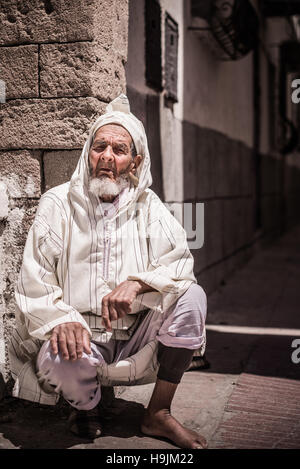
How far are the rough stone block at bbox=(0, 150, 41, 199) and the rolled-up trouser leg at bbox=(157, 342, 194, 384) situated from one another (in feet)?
3.77

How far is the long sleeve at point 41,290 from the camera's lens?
2.85m

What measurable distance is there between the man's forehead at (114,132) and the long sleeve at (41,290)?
528mm

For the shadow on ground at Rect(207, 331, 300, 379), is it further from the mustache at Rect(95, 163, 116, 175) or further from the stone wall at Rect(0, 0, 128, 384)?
the mustache at Rect(95, 163, 116, 175)

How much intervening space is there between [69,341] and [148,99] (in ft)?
7.63

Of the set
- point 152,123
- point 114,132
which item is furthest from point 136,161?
point 152,123

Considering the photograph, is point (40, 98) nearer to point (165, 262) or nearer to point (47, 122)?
point (47, 122)

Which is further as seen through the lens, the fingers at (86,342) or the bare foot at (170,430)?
the bare foot at (170,430)

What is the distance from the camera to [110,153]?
3104mm

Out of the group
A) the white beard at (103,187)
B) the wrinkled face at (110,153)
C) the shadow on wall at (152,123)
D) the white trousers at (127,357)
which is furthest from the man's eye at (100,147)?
the shadow on wall at (152,123)

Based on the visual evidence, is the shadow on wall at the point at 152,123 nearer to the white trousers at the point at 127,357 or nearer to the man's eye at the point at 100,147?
the man's eye at the point at 100,147

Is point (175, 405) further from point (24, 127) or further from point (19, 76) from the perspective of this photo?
point (19, 76)

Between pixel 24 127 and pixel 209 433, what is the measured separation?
73.0 inches

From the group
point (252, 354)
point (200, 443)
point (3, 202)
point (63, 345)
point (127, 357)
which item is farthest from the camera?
point (252, 354)
